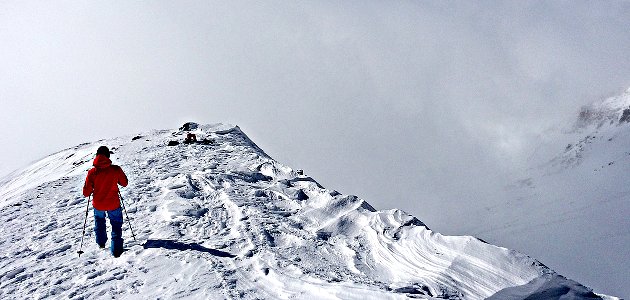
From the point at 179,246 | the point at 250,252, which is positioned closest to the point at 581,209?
the point at 250,252

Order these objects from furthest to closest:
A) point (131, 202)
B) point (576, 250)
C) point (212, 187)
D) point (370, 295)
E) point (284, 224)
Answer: point (576, 250), point (212, 187), point (131, 202), point (284, 224), point (370, 295)

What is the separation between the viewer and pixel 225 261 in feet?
26.5

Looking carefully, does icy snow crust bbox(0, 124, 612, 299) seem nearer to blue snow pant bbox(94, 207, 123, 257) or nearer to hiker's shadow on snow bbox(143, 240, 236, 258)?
hiker's shadow on snow bbox(143, 240, 236, 258)

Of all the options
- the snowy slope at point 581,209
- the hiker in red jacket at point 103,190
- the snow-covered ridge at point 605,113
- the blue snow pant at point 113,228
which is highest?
the snow-covered ridge at point 605,113

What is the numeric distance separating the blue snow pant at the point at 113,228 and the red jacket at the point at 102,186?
139 mm

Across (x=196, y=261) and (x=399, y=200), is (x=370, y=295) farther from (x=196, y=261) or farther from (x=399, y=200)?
(x=399, y=200)

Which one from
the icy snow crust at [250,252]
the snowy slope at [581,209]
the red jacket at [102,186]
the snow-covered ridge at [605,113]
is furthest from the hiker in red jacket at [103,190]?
the snow-covered ridge at [605,113]

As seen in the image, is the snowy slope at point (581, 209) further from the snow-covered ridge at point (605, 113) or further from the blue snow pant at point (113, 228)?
the blue snow pant at point (113, 228)

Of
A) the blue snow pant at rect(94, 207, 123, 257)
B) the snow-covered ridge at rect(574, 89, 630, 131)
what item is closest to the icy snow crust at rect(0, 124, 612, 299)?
the blue snow pant at rect(94, 207, 123, 257)

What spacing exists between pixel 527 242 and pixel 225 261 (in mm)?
95639

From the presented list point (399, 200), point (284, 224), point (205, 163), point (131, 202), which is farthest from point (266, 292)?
point (399, 200)

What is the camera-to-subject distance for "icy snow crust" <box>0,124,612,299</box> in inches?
273

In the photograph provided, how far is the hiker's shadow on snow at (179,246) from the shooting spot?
28.0 ft

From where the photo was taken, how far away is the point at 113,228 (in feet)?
28.2
